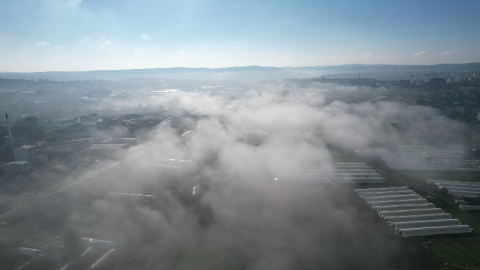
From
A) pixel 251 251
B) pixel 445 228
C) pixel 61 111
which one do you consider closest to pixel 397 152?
pixel 445 228

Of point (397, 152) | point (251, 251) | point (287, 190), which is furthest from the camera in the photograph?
point (397, 152)

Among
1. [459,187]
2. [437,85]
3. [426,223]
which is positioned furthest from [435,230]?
[437,85]

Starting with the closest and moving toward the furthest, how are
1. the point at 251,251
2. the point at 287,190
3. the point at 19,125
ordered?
the point at 251,251 < the point at 287,190 < the point at 19,125

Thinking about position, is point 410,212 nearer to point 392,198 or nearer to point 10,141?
point 392,198

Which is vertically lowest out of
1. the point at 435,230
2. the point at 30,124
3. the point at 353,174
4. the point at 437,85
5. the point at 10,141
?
the point at 435,230

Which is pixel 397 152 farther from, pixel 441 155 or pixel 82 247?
pixel 82 247

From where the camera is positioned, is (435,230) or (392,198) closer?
(435,230)

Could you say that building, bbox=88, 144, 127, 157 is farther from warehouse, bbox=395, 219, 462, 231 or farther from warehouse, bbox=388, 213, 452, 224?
warehouse, bbox=395, 219, 462, 231

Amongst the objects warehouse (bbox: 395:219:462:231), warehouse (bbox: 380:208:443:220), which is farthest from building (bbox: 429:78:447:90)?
warehouse (bbox: 395:219:462:231)
